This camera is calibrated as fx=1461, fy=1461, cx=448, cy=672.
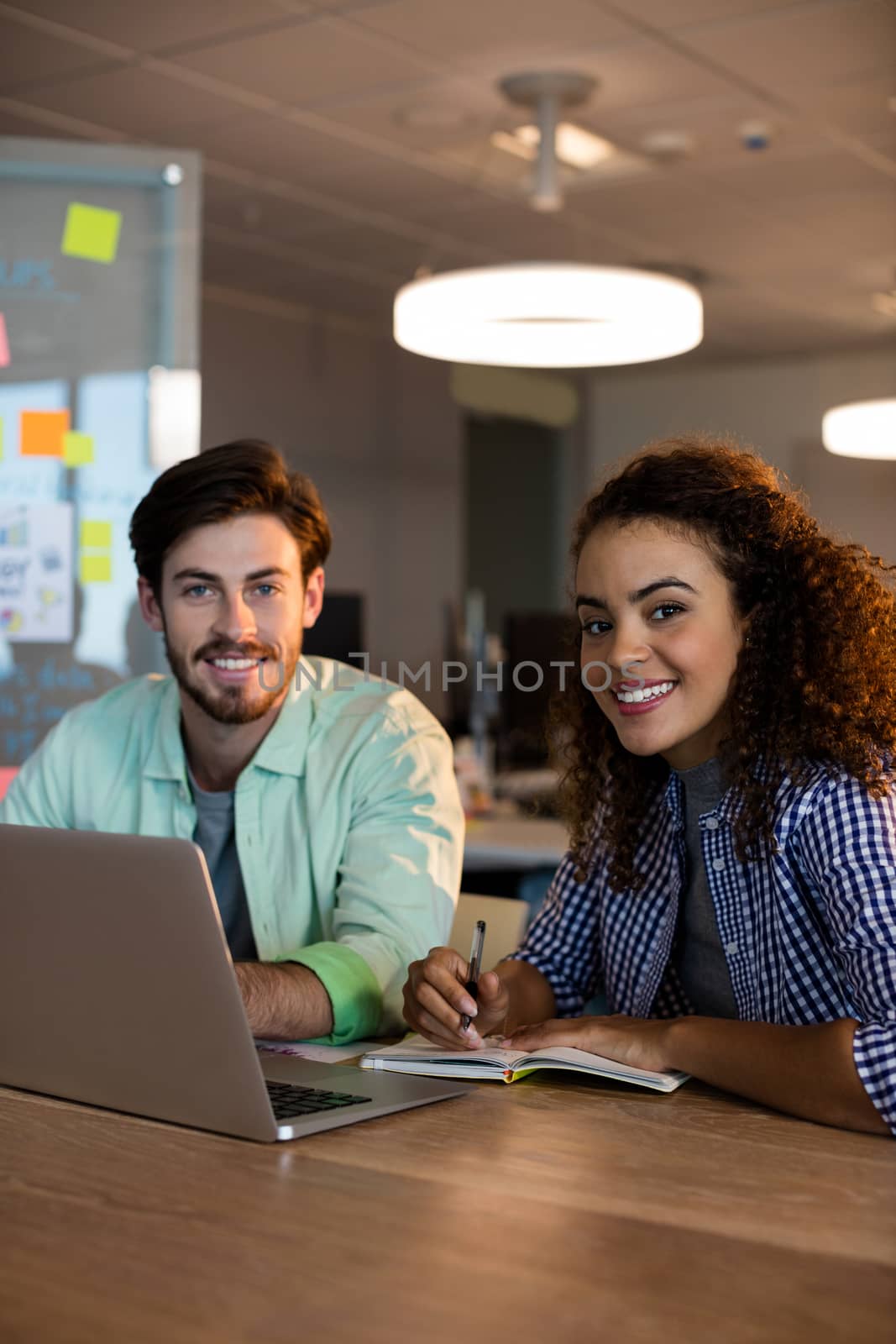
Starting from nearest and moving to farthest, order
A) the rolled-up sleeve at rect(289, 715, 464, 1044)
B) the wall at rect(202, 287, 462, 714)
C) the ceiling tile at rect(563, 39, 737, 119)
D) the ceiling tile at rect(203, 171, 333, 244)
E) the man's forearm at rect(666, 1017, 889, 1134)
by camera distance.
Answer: the man's forearm at rect(666, 1017, 889, 1134)
the rolled-up sleeve at rect(289, 715, 464, 1044)
the ceiling tile at rect(563, 39, 737, 119)
the ceiling tile at rect(203, 171, 333, 244)
the wall at rect(202, 287, 462, 714)

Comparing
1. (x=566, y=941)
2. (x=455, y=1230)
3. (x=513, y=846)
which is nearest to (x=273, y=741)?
(x=566, y=941)

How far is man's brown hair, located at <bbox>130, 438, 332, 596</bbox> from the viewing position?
196 cm

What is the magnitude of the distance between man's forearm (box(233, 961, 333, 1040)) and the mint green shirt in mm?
20

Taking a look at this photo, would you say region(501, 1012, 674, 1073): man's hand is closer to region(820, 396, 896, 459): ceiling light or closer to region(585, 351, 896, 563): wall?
region(820, 396, 896, 459): ceiling light

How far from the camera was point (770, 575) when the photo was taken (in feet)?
5.17

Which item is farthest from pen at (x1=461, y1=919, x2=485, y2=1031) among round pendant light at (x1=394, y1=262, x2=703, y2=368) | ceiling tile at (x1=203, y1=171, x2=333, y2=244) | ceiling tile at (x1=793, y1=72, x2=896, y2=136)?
ceiling tile at (x1=203, y1=171, x2=333, y2=244)

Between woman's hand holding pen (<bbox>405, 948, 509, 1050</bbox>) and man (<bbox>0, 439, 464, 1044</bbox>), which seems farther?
man (<bbox>0, 439, 464, 1044</bbox>)

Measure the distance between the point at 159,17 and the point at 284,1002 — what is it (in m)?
2.90

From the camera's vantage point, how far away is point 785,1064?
4.13 feet

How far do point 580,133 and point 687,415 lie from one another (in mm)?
4358

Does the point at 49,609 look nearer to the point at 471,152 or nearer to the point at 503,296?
the point at 503,296

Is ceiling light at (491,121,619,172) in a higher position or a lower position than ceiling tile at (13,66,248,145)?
higher

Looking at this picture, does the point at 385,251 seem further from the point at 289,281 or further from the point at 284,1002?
the point at 284,1002

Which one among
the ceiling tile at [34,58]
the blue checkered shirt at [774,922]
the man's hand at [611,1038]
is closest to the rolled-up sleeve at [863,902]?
the blue checkered shirt at [774,922]
